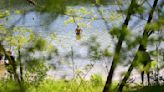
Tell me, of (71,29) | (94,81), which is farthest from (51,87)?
(71,29)

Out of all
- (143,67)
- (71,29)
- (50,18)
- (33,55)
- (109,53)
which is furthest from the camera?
(71,29)

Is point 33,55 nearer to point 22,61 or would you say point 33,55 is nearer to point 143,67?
point 22,61

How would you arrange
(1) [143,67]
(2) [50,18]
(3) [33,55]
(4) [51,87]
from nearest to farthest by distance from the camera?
1. (2) [50,18]
2. (3) [33,55]
3. (1) [143,67]
4. (4) [51,87]

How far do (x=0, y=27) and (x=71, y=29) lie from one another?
4.12 meters

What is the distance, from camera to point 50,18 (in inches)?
104

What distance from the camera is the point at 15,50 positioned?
3543 mm

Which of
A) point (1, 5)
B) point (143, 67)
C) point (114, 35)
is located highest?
point (1, 5)

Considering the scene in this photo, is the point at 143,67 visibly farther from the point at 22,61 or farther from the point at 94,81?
the point at 94,81

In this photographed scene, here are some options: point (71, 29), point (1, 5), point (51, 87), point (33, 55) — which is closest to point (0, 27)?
point (1, 5)

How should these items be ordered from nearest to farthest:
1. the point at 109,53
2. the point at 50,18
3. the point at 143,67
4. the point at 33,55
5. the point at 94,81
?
the point at 50,18 → the point at 33,55 → the point at 143,67 → the point at 109,53 → the point at 94,81

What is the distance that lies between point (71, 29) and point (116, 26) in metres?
4.36

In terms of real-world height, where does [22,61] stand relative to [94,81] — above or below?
above

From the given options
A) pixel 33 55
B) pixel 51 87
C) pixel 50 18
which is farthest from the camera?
pixel 51 87

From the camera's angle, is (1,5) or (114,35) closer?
(114,35)
